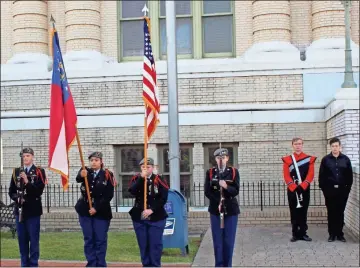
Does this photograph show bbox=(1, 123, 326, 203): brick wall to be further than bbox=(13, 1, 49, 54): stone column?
No

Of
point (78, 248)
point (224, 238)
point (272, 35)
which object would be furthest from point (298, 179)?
point (272, 35)

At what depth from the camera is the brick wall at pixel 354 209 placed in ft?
33.5

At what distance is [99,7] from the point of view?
15.3 m

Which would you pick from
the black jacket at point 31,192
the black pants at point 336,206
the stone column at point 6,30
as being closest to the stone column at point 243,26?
the black pants at point 336,206

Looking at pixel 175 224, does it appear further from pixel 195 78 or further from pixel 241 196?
pixel 195 78

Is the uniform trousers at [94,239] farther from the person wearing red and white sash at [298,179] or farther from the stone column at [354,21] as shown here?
the stone column at [354,21]

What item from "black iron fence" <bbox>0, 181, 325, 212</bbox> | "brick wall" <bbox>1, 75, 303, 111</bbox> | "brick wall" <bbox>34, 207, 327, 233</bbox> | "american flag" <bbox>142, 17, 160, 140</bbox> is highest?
"brick wall" <bbox>1, 75, 303, 111</bbox>

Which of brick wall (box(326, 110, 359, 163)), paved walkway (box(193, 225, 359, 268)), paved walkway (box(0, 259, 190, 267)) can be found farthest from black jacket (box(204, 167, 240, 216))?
brick wall (box(326, 110, 359, 163))

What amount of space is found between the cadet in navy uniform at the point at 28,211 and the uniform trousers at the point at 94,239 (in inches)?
28.6

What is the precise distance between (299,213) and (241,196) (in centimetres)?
395

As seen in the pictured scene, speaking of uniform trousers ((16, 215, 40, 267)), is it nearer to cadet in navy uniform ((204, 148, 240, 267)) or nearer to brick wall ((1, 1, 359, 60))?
cadet in navy uniform ((204, 148, 240, 267))

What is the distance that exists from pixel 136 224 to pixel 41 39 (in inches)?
370

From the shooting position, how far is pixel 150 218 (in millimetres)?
7375

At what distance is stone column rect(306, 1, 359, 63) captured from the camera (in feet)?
46.2
